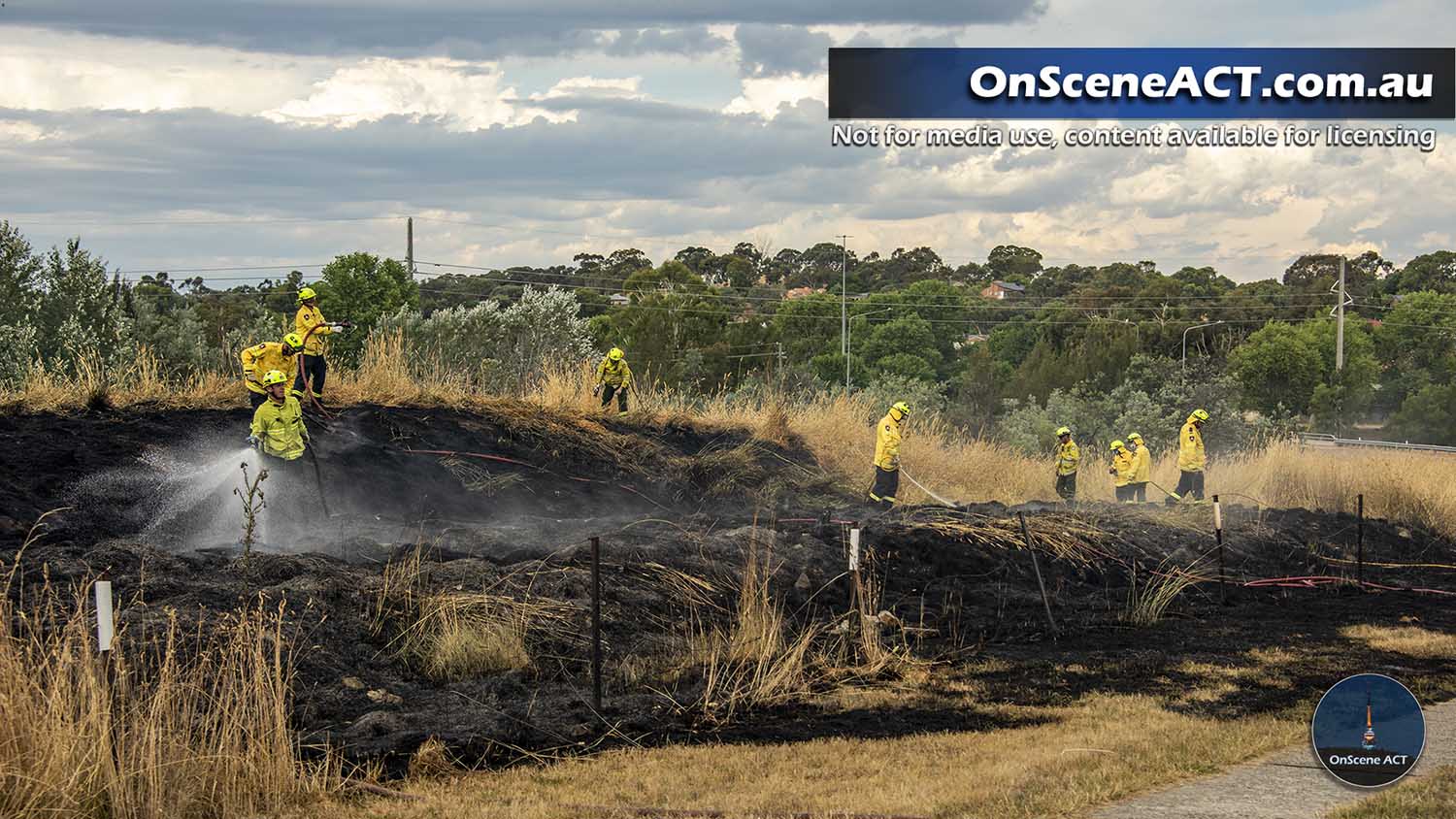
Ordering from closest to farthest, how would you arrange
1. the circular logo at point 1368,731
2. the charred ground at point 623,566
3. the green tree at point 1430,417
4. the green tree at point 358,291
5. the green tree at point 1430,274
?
the circular logo at point 1368,731 → the charred ground at point 623,566 → the green tree at point 358,291 → the green tree at point 1430,417 → the green tree at point 1430,274

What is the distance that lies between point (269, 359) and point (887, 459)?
8.08 m

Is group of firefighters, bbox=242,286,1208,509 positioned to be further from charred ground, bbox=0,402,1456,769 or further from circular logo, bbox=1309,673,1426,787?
circular logo, bbox=1309,673,1426,787

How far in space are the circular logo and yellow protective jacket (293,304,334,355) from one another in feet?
41.9

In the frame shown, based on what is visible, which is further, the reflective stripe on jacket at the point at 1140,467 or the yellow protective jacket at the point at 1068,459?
the reflective stripe on jacket at the point at 1140,467

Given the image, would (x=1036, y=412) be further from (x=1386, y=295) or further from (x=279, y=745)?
(x=1386, y=295)

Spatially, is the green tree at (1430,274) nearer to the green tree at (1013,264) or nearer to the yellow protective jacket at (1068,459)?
the green tree at (1013,264)

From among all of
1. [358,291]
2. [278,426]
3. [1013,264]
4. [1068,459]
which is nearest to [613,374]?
[1068,459]

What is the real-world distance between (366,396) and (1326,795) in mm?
15395

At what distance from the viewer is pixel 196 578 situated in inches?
425

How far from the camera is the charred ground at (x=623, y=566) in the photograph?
9.68 meters

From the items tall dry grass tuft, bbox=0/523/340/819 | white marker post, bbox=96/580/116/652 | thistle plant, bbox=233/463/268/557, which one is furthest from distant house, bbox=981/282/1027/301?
white marker post, bbox=96/580/116/652

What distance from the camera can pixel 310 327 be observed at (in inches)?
675

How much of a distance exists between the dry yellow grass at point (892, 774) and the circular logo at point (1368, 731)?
105cm

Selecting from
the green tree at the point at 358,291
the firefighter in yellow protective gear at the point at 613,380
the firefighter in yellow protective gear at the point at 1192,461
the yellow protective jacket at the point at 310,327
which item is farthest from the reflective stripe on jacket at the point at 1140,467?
the green tree at the point at 358,291
